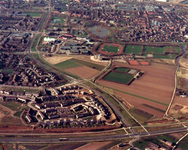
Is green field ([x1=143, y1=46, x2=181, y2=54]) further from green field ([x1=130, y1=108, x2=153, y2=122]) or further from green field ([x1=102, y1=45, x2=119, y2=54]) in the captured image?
green field ([x1=130, y1=108, x2=153, y2=122])

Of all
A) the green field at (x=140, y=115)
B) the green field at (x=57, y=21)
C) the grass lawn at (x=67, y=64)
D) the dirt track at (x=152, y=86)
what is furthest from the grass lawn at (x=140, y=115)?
the green field at (x=57, y=21)

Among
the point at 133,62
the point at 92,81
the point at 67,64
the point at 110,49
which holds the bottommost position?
the point at 92,81

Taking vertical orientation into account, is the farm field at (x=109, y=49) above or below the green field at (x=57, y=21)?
below

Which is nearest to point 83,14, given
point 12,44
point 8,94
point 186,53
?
point 12,44

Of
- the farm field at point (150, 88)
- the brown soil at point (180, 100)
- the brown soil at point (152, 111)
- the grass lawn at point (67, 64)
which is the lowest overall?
the brown soil at point (152, 111)

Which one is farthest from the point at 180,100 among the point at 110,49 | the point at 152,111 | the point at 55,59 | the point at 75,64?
the point at 55,59

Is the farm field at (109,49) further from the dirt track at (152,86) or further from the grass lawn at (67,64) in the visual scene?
the grass lawn at (67,64)

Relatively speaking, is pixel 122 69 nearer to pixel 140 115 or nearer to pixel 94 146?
pixel 140 115

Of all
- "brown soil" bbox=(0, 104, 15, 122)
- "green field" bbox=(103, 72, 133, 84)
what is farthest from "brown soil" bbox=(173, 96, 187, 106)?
"brown soil" bbox=(0, 104, 15, 122)
